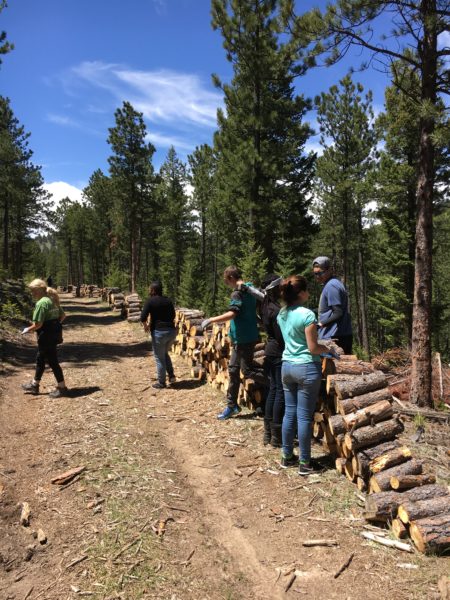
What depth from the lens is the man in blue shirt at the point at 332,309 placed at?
17.8 feet

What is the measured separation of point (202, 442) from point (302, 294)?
2.58 m

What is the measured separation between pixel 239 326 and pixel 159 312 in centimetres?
209

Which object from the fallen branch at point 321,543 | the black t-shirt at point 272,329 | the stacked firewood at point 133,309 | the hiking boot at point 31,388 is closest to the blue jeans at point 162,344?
the hiking boot at point 31,388

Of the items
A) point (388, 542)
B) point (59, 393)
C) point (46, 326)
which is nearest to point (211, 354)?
point (59, 393)

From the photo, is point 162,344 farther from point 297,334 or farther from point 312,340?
point 312,340

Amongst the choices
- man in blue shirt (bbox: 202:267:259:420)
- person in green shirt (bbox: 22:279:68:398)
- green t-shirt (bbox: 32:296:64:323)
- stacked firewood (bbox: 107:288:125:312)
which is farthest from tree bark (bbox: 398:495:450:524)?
stacked firewood (bbox: 107:288:125:312)

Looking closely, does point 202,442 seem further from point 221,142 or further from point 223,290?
point 223,290

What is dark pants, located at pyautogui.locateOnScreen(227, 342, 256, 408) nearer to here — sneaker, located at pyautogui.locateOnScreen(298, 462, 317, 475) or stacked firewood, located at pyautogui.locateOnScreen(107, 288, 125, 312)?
sneaker, located at pyautogui.locateOnScreen(298, 462, 317, 475)

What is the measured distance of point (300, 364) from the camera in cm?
441

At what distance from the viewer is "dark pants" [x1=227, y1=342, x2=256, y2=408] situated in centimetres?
618

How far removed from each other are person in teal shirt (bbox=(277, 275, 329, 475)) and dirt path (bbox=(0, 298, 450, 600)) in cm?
53

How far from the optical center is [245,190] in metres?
17.5

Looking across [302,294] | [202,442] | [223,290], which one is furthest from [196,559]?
[223,290]

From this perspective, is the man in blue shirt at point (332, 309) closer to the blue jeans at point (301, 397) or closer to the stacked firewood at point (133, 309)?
the blue jeans at point (301, 397)
